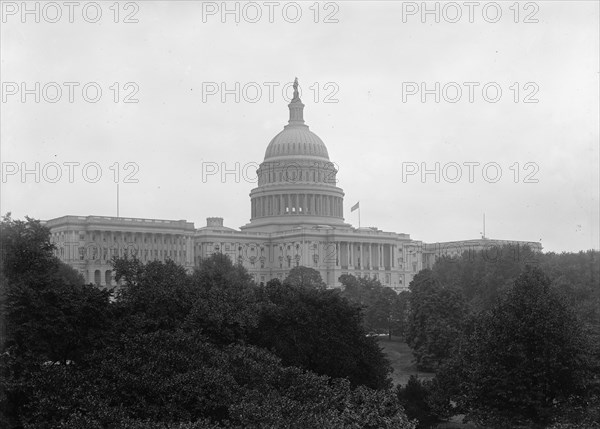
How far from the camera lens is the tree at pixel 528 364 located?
4491 cm

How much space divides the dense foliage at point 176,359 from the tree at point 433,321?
1980 centimetres

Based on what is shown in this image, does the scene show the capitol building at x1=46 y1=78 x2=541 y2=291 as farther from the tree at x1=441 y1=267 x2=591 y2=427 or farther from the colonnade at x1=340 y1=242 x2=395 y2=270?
the tree at x1=441 y1=267 x2=591 y2=427

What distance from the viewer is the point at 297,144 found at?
604ft

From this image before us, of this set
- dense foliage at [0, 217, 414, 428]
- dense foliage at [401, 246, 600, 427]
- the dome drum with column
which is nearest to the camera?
dense foliage at [0, 217, 414, 428]

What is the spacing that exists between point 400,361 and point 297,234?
90.0 metres

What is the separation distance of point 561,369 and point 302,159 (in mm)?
139982

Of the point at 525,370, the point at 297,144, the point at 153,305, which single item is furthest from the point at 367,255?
the point at 525,370

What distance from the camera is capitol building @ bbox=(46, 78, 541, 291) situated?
17488 cm

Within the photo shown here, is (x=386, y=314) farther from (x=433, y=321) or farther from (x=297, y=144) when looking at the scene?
(x=297, y=144)

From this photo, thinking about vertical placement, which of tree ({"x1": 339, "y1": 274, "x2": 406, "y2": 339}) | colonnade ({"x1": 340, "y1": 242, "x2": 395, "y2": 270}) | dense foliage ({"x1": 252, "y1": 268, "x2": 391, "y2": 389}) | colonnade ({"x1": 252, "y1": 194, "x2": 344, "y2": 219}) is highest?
colonnade ({"x1": 252, "y1": 194, "x2": 344, "y2": 219})

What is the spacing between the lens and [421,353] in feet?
259

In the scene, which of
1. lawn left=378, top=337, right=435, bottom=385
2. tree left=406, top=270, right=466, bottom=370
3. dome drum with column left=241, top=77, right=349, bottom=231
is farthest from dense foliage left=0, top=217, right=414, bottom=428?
dome drum with column left=241, top=77, right=349, bottom=231

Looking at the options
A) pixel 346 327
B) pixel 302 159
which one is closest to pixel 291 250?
pixel 302 159

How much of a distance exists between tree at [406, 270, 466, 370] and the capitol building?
79.2 m
